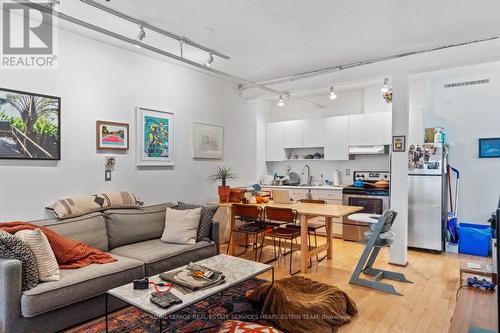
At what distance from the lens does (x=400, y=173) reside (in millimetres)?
4316

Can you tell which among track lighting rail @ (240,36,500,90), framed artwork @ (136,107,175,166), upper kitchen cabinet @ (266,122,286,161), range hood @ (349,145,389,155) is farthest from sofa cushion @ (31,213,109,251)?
range hood @ (349,145,389,155)

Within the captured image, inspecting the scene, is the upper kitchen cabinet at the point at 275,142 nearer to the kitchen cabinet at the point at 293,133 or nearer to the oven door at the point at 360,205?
the kitchen cabinet at the point at 293,133

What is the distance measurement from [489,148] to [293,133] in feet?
11.5

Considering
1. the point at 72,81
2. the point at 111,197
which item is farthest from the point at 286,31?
the point at 111,197

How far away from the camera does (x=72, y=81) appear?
3.58 m

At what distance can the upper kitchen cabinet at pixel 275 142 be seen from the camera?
7.13 metres

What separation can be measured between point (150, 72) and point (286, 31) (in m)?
2.05

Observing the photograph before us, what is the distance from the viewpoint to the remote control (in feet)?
6.84

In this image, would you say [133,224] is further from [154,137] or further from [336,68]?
[336,68]

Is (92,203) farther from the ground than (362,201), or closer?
farther from the ground

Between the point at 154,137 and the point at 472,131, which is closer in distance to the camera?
the point at 154,137

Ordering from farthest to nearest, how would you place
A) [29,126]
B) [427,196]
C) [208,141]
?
1. [208,141]
2. [427,196]
3. [29,126]

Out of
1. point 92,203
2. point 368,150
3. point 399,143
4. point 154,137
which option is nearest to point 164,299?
point 92,203

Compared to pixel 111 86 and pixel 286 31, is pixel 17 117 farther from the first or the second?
pixel 286 31
